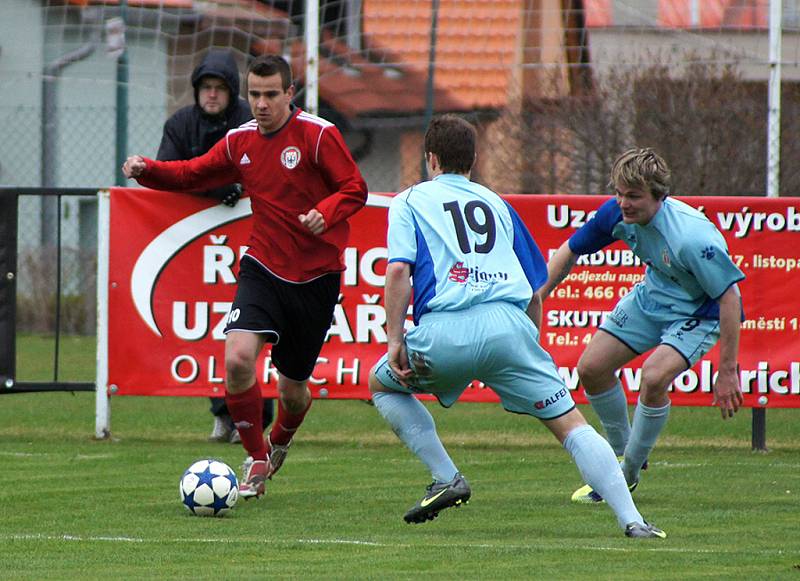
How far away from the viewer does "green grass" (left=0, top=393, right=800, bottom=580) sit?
18.6 feet

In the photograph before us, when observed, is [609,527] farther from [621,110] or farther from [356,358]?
[621,110]

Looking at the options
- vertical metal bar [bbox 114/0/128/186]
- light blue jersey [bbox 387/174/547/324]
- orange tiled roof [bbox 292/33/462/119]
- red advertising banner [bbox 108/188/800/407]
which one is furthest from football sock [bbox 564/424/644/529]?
orange tiled roof [bbox 292/33/462/119]

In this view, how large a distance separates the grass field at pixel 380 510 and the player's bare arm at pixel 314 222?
1.37m

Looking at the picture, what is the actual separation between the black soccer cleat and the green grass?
13 cm

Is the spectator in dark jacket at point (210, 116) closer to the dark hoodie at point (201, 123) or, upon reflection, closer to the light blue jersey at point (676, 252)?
the dark hoodie at point (201, 123)

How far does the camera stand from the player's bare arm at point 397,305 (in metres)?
6.12

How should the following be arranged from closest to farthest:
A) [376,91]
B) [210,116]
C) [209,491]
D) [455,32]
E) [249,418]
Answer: [209,491]
[249,418]
[210,116]
[455,32]
[376,91]

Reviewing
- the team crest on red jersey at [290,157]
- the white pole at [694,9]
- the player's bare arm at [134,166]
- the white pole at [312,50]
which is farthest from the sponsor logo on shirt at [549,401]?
the white pole at [694,9]

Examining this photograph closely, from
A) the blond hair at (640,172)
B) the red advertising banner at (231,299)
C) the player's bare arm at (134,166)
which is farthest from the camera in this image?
the red advertising banner at (231,299)

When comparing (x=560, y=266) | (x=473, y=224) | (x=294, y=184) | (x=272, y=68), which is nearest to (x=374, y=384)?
(x=473, y=224)

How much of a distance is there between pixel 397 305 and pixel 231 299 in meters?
4.46

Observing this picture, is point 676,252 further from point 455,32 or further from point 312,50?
point 455,32

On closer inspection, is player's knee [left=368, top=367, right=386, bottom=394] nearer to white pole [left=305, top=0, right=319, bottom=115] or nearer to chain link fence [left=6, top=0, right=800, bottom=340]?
white pole [left=305, top=0, right=319, bottom=115]

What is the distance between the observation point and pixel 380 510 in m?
7.40
